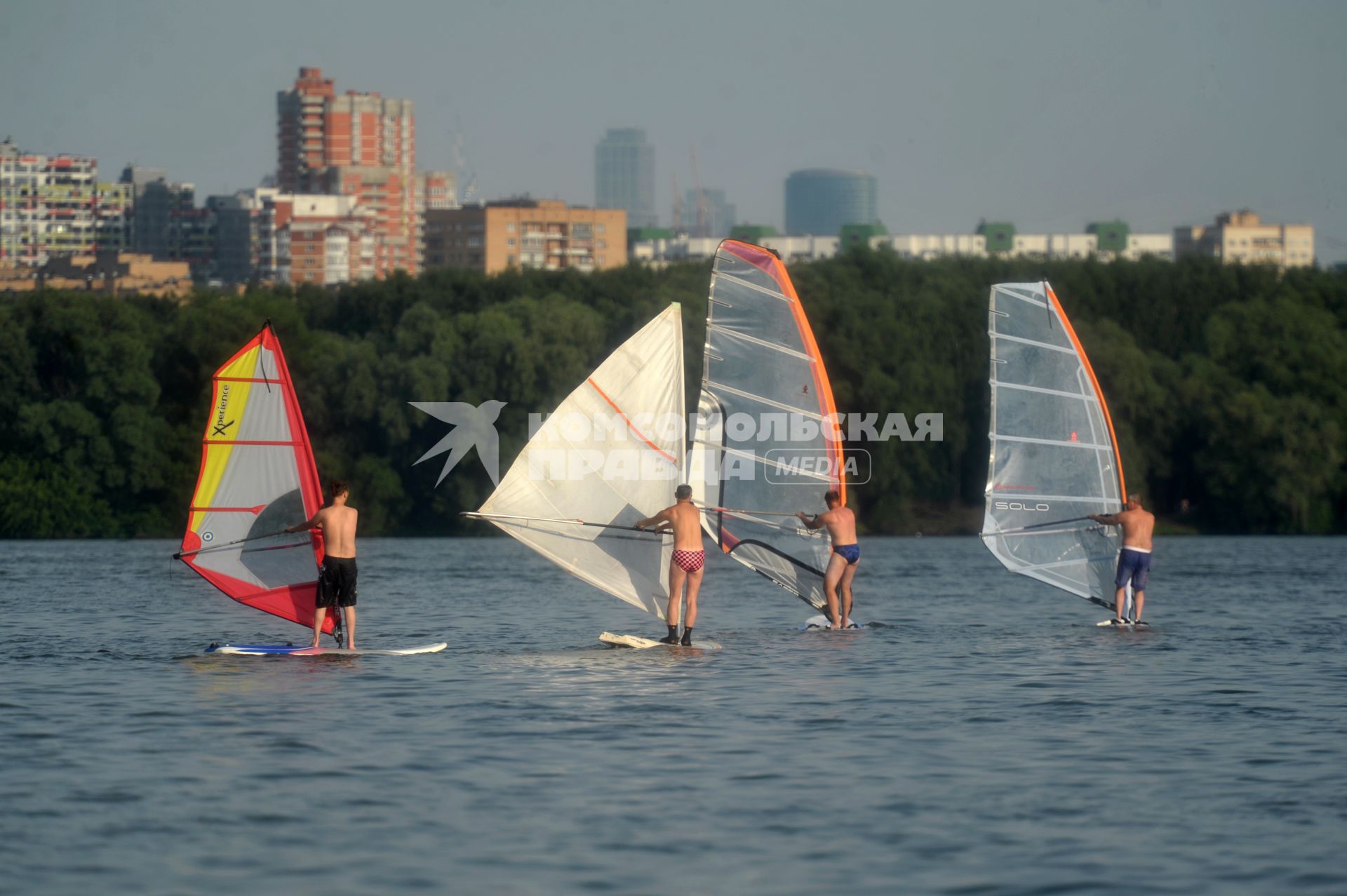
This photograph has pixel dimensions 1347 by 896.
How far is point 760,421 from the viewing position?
68.6 ft

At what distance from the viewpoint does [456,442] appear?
2446 inches

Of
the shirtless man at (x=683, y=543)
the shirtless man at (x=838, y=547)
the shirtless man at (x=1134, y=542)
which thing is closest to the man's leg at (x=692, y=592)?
the shirtless man at (x=683, y=543)

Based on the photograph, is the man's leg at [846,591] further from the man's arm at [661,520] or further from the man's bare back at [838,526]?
the man's arm at [661,520]

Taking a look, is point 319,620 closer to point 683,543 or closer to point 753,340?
point 683,543

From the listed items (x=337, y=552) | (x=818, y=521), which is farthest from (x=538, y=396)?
(x=337, y=552)

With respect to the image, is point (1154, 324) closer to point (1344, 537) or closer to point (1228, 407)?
point (1228, 407)

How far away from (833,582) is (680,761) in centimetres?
869

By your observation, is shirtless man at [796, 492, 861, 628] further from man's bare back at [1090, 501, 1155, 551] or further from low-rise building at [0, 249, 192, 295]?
low-rise building at [0, 249, 192, 295]

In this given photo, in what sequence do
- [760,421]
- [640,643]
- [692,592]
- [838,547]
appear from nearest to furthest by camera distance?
[692,592] < [640,643] < [838,547] < [760,421]

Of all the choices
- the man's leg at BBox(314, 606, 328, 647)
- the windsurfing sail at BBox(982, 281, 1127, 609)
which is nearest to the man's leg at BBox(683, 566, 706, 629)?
the man's leg at BBox(314, 606, 328, 647)

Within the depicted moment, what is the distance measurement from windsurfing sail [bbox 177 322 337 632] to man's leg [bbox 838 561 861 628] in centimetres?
596

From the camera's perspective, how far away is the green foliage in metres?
59.2

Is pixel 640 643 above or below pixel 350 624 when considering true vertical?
below

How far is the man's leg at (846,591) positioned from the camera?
2100 cm
